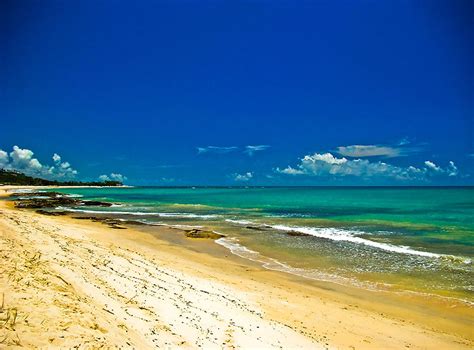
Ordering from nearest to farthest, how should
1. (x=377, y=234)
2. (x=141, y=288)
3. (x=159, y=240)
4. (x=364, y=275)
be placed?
(x=141, y=288)
(x=364, y=275)
(x=159, y=240)
(x=377, y=234)

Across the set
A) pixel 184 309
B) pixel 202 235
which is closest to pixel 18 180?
pixel 202 235

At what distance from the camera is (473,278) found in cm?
1410

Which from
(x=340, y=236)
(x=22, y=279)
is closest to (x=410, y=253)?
(x=340, y=236)

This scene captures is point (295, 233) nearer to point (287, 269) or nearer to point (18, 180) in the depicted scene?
point (287, 269)

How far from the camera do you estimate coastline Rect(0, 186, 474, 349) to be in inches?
250

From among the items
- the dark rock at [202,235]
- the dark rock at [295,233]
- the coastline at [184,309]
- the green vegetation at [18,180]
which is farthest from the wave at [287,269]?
the green vegetation at [18,180]

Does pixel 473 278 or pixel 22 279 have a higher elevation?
pixel 22 279

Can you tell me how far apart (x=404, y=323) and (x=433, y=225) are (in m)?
24.5

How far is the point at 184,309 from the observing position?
8734mm

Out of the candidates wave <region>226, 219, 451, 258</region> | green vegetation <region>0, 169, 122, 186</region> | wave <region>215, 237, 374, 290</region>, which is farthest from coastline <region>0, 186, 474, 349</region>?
green vegetation <region>0, 169, 122, 186</region>

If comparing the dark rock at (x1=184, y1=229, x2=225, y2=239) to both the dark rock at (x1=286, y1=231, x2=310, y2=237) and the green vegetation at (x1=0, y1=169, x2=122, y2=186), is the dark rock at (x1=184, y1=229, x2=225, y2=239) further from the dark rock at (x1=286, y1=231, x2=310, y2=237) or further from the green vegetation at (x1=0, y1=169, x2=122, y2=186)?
the green vegetation at (x1=0, y1=169, x2=122, y2=186)

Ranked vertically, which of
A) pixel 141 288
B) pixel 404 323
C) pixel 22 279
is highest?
pixel 22 279

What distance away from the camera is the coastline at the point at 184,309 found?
20.8 feet

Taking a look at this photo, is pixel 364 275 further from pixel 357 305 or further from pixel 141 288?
pixel 141 288
